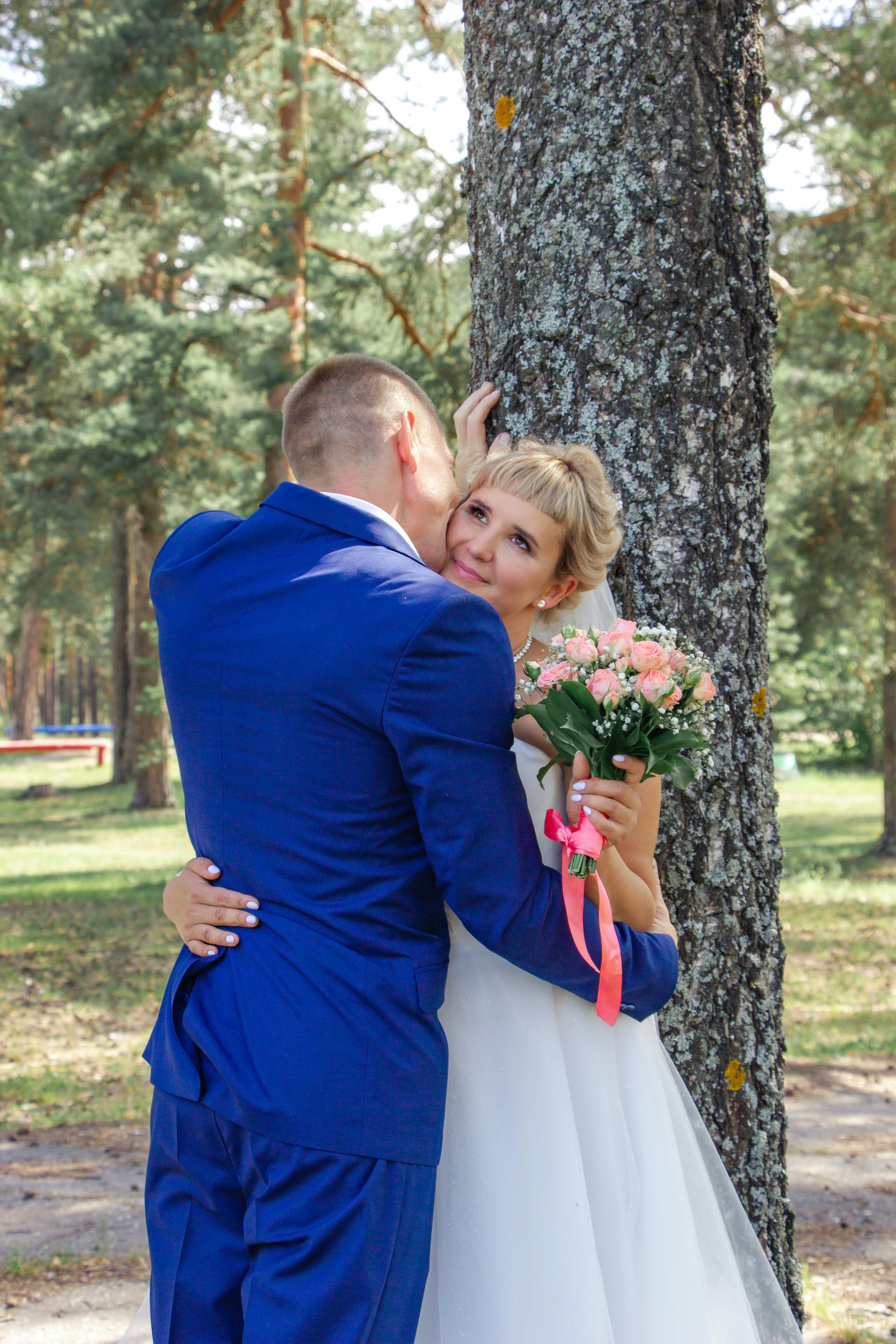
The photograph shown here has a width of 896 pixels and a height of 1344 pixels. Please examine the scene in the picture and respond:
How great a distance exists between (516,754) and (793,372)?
21220 mm

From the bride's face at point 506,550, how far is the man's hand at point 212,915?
0.98 metres

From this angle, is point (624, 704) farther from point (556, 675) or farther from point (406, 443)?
point (406, 443)

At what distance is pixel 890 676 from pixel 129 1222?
41.9 feet

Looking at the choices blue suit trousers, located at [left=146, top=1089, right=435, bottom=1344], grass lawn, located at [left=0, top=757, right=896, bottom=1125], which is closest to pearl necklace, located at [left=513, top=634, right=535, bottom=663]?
blue suit trousers, located at [left=146, top=1089, right=435, bottom=1344]

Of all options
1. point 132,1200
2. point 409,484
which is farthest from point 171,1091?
point 132,1200

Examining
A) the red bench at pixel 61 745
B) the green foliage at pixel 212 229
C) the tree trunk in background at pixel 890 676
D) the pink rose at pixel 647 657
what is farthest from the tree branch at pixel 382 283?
the red bench at pixel 61 745

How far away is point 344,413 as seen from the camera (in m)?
2.30

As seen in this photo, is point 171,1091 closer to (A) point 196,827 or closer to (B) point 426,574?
(A) point 196,827

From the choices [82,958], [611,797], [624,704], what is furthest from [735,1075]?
[82,958]

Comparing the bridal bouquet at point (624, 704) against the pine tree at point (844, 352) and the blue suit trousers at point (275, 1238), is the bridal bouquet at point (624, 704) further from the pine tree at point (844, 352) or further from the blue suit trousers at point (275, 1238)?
the pine tree at point (844, 352)

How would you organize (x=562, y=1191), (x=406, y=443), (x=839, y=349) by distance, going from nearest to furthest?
(x=562, y=1191), (x=406, y=443), (x=839, y=349)

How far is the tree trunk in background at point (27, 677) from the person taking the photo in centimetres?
3219

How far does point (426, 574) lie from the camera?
192 cm

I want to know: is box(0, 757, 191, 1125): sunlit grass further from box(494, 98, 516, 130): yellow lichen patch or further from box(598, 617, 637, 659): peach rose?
box(494, 98, 516, 130): yellow lichen patch
